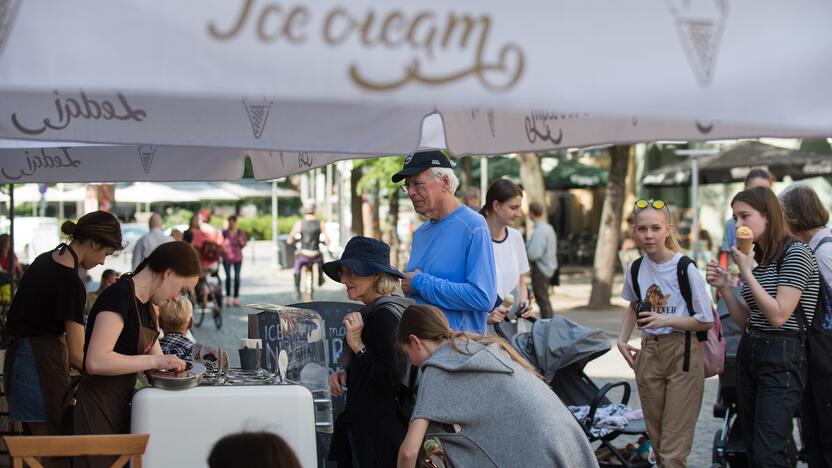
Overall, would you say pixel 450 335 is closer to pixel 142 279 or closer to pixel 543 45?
pixel 142 279

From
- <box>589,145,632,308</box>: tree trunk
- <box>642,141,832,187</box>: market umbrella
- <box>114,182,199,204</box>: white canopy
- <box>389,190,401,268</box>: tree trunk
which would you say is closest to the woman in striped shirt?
<box>589,145,632,308</box>: tree trunk

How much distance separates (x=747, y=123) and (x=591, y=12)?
1.37ft

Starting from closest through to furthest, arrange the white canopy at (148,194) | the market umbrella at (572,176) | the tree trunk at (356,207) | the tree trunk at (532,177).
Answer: the tree trunk at (532,177), the market umbrella at (572,176), the tree trunk at (356,207), the white canopy at (148,194)

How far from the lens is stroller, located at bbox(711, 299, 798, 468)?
641cm

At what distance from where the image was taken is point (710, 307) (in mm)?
5777

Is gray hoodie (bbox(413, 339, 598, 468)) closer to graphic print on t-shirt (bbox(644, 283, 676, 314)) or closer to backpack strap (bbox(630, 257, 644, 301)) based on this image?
graphic print on t-shirt (bbox(644, 283, 676, 314))

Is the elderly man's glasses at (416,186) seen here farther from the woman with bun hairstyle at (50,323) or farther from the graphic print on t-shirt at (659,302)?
the graphic print on t-shirt at (659,302)

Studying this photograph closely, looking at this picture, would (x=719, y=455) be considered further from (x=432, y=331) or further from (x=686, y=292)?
(x=432, y=331)

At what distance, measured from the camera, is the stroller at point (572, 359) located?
6.49 m

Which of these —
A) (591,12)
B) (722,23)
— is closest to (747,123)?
(722,23)

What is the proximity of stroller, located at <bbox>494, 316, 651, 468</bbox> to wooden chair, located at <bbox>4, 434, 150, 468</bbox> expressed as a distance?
Answer: 358 centimetres

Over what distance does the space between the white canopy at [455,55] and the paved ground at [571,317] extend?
5.57 metres

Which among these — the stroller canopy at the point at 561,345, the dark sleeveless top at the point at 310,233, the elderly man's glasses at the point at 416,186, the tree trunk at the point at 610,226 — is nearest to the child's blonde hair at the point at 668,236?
the stroller canopy at the point at 561,345

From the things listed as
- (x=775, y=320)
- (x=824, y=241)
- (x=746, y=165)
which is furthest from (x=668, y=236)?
(x=746, y=165)
